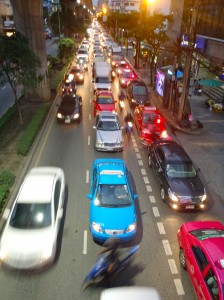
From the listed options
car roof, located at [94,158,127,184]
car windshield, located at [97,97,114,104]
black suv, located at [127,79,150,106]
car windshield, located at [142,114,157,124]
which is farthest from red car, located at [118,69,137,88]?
car roof, located at [94,158,127,184]

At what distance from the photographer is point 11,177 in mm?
14492

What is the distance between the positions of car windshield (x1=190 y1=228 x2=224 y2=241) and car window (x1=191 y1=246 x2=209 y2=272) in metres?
0.36

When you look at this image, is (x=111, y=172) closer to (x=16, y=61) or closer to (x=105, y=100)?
(x=16, y=61)

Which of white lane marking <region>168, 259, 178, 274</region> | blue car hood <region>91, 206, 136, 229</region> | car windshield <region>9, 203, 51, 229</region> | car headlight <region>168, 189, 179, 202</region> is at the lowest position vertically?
white lane marking <region>168, 259, 178, 274</region>

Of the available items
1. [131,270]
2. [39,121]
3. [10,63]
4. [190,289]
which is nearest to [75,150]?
[39,121]

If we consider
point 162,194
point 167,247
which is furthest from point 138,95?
point 167,247

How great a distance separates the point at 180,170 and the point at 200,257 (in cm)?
600

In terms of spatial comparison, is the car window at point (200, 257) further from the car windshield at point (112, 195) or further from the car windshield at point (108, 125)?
the car windshield at point (108, 125)

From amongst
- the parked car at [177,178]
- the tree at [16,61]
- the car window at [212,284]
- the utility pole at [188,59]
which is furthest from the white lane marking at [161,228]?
the tree at [16,61]

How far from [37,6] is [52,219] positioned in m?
22.5

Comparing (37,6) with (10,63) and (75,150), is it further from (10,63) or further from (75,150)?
(75,150)

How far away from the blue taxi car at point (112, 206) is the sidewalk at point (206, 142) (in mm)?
4777

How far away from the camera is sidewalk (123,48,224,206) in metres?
16.0

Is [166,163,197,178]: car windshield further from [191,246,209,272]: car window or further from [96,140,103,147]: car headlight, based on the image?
[96,140,103,147]: car headlight
